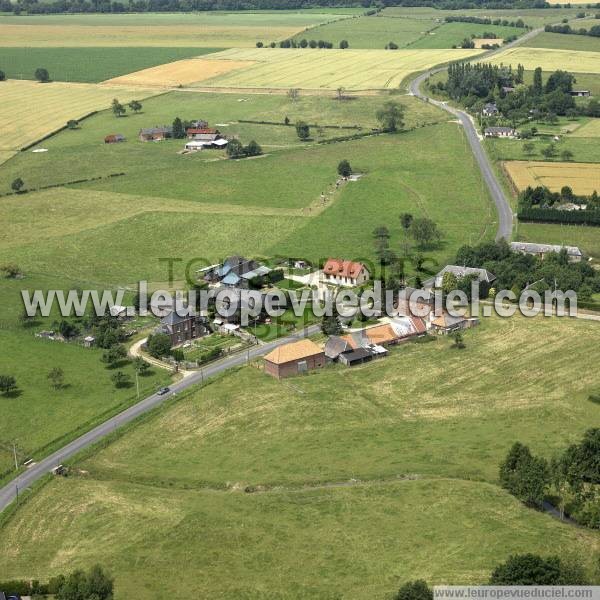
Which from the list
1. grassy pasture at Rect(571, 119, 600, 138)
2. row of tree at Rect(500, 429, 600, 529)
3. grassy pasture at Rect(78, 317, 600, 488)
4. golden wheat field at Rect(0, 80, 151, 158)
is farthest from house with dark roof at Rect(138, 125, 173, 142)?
row of tree at Rect(500, 429, 600, 529)

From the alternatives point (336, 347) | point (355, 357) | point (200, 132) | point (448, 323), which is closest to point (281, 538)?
point (355, 357)

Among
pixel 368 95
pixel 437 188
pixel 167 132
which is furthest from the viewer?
pixel 368 95

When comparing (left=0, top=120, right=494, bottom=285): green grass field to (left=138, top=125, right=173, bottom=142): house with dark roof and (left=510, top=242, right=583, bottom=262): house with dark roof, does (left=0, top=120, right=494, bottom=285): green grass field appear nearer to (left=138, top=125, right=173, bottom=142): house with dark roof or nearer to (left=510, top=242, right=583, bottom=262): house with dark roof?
(left=510, top=242, right=583, bottom=262): house with dark roof

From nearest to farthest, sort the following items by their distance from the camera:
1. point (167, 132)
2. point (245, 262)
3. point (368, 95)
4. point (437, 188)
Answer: point (245, 262) → point (437, 188) → point (167, 132) → point (368, 95)

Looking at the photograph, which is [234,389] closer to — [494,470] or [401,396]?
[401,396]

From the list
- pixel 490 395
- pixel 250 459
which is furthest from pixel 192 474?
pixel 490 395

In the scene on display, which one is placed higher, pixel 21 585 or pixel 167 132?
pixel 167 132

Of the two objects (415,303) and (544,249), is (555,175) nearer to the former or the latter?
(544,249)
